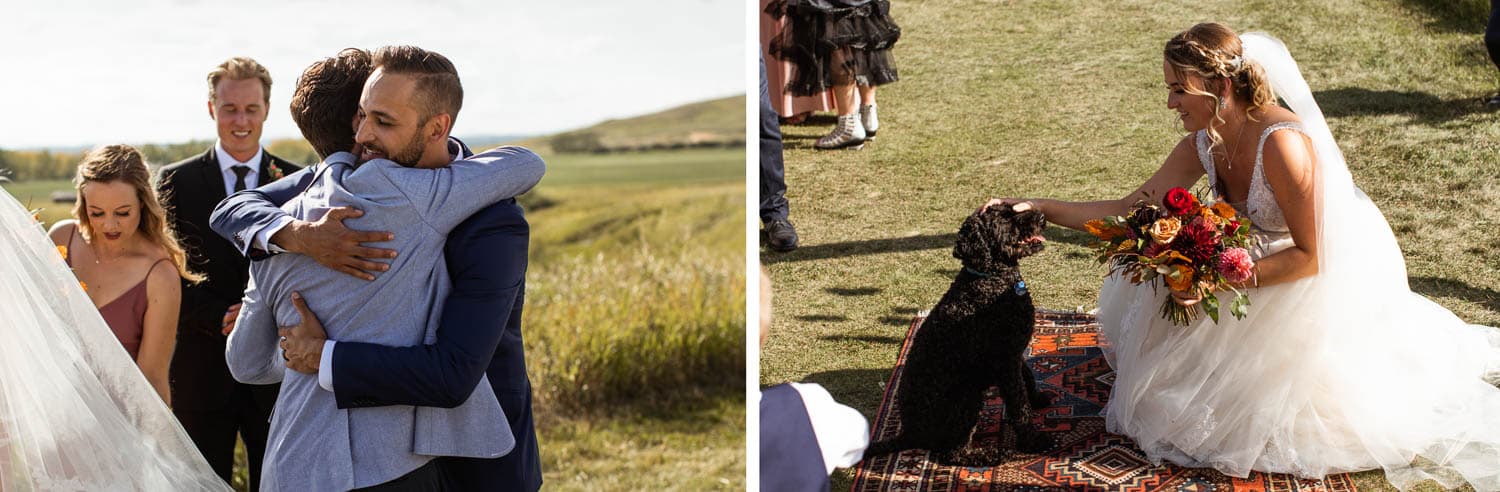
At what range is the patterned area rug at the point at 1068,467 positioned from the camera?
154 inches

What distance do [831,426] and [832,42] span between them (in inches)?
229

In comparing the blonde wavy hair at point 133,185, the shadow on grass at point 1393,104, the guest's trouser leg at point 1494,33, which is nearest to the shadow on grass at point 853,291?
the blonde wavy hair at point 133,185

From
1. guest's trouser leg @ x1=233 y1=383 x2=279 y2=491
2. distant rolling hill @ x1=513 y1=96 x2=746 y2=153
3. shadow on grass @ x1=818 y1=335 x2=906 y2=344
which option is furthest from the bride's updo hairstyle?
distant rolling hill @ x1=513 y1=96 x2=746 y2=153

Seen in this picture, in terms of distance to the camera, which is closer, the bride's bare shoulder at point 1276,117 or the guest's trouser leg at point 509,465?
the guest's trouser leg at point 509,465

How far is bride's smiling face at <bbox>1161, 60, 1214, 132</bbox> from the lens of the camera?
3896 mm

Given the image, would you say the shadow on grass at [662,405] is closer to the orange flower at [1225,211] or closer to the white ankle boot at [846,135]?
the white ankle boot at [846,135]

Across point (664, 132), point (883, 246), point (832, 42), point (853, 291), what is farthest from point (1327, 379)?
point (664, 132)

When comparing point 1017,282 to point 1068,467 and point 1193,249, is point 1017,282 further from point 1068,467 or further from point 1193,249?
point 1068,467

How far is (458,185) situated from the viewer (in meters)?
2.33

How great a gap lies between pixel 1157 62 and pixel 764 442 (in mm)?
7749

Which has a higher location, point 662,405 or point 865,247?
point 865,247

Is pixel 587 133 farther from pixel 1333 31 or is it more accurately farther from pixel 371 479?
pixel 371 479

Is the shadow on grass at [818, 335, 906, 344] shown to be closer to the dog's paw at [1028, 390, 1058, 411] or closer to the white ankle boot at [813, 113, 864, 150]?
the dog's paw at [1028, 390, 1058, 411]

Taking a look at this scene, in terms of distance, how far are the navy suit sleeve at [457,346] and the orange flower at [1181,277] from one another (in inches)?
89.9
